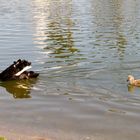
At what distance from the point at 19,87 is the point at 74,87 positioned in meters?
1.88

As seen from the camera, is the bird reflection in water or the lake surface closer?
the lake surface

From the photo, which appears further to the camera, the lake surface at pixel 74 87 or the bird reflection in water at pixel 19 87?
the bird reflection in water at pixel 19 87

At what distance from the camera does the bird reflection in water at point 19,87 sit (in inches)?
537

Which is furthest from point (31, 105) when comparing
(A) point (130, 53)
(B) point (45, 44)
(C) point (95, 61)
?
(B) point (45, 44)

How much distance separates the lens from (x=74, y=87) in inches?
550

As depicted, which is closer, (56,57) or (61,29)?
(56,57)

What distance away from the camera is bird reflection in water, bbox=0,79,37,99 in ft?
44.7

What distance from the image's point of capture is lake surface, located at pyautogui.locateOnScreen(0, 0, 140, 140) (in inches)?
403

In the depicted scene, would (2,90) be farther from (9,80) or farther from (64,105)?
(64,105)

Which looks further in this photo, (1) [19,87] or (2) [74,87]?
(1) [19,87]

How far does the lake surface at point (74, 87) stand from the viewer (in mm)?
10234

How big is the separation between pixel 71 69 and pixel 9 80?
228cm

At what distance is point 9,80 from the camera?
50.4 feet

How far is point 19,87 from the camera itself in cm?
1470
